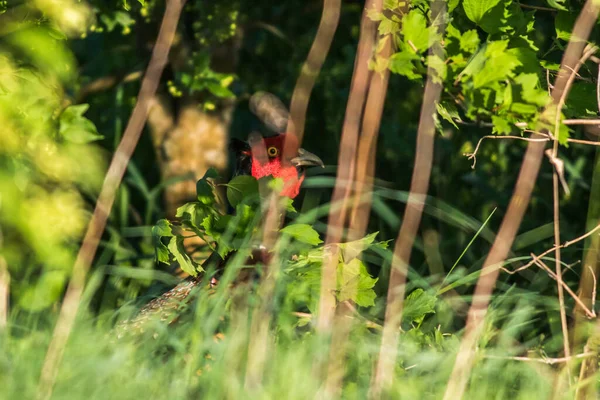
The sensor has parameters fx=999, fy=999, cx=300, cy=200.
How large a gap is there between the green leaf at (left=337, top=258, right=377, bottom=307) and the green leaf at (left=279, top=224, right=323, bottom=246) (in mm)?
231

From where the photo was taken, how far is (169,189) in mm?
5762

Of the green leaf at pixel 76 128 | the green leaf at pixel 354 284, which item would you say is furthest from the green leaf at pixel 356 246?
the green leaf at pixel 76 128

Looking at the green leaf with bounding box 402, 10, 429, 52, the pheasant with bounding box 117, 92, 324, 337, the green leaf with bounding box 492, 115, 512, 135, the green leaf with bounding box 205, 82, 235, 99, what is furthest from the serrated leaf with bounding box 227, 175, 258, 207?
the green leaf with bounding box 205, 82, 235, 99

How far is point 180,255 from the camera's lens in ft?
11.1

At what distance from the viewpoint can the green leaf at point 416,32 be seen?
2.84 m

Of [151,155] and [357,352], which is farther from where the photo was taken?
[151,155]

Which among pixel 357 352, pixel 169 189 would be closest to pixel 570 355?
pixel 357 352

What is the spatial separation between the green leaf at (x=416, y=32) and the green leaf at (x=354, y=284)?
88cm

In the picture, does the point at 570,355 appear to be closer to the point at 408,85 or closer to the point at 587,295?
the point at 587,295

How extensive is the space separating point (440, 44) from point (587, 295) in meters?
1.02

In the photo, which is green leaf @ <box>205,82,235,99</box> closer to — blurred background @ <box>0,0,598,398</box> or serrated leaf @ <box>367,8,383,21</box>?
blurred background @ <box>0,0,598,398</box>

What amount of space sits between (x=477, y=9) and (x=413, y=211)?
620 mm

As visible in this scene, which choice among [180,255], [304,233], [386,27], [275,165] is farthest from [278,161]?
[386,27]

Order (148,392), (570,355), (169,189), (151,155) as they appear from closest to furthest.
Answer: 1. (148,392)
2. (570,355)
3. (169,189)
4. (151,155)
